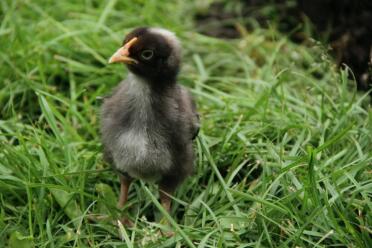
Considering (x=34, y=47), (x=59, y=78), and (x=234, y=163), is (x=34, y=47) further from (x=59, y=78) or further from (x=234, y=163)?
(x=234, y=163)

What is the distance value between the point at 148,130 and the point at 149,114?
8cm

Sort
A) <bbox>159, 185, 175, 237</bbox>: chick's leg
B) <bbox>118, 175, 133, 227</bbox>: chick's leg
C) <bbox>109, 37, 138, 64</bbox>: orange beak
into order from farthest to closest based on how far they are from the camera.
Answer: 1. <bbox>118, 175, 133, 227</bbox>: chick's leg
2. <bbox>159, 185, 175, 237</bbox>: chick's leg
3. <bbox>109, 37, 138, 64</bbox>: orange beak

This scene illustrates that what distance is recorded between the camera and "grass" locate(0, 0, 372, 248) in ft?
11.1

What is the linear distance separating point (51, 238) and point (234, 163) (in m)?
1.14

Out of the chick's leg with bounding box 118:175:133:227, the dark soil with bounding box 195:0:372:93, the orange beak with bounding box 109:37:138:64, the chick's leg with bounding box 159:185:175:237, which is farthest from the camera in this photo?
the dark soil with bounding box 195:0:372:93

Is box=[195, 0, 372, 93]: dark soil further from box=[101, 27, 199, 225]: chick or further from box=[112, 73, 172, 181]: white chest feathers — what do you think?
box=[112, 73, 172, 181]: white chest feathers

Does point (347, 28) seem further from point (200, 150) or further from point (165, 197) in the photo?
point (165, 197)

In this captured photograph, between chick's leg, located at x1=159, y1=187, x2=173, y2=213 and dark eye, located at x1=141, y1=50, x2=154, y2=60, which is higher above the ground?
dark eye, located at x1=141, y1=50, x2=154, y2=60

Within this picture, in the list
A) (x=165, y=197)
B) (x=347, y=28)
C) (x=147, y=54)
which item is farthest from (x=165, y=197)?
(x=347, y=28)

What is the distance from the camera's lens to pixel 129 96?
3.46m

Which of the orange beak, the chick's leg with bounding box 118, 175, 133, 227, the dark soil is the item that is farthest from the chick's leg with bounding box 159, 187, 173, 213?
the dark soil

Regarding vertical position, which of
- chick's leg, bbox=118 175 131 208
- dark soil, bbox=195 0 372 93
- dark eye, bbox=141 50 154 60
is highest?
dark eye, bbox=141 50 154 60

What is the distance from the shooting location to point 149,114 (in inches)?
135

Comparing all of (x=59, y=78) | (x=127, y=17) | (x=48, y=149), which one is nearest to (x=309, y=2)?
(x=127, y=17)
